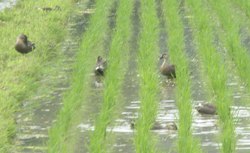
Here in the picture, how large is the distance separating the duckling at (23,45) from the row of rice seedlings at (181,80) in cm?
183

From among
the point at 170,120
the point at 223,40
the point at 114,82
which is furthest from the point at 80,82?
the point at 223,40

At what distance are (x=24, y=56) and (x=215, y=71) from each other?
3.07 m

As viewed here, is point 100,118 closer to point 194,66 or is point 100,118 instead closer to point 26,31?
point 194,66

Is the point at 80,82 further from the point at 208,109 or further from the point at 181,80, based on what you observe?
the point at 208,109

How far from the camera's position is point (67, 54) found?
11188 mm

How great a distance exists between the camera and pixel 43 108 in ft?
27.3

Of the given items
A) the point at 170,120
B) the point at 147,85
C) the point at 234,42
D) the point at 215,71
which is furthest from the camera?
the point at 234,42

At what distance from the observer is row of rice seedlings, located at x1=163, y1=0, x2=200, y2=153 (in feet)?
21.1

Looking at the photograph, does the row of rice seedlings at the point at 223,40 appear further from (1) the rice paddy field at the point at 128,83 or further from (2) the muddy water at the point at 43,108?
(2) the muddy water at the point at 43,108

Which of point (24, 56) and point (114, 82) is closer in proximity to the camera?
point (114, 82)

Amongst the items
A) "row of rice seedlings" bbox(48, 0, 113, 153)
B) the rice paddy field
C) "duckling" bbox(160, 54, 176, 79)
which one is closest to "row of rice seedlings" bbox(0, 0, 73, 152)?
the rice paddy field

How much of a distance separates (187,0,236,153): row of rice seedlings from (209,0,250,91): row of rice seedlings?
0.19m

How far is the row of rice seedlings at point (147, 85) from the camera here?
643cm

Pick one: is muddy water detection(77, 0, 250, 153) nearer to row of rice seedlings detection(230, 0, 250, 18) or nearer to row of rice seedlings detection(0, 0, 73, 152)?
row of rice seedlings detection(0, 0, 73, 152)
